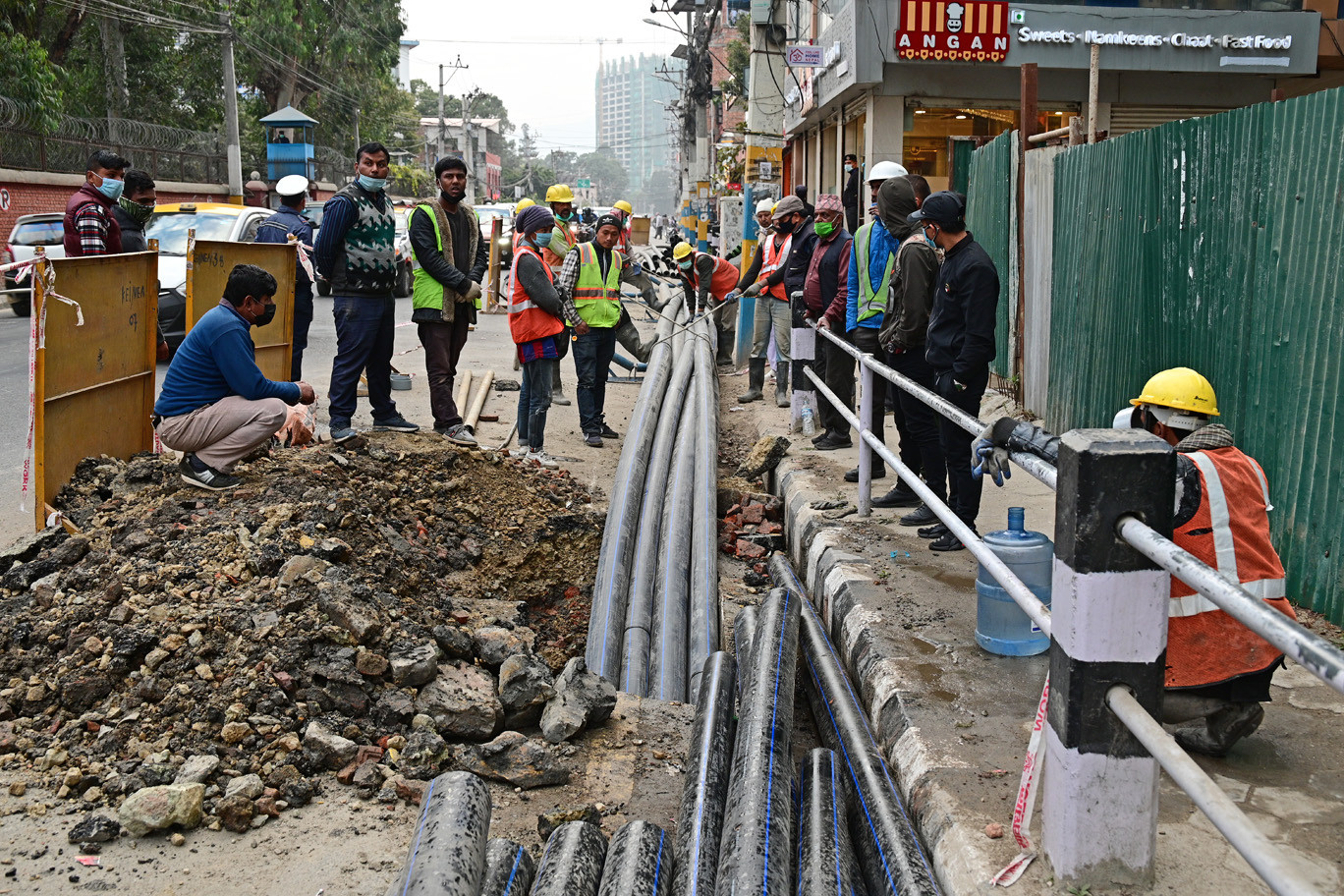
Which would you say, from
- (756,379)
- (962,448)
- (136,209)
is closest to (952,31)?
(756,379)

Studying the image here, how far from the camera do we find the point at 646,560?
5.79m

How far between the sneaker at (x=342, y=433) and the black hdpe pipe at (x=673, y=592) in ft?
6.22

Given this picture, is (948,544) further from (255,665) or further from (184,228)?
(184,228)

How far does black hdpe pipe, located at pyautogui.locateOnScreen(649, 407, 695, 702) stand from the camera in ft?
15.7

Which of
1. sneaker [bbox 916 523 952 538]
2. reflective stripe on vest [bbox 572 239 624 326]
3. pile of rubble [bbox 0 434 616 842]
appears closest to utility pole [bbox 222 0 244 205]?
reflective stripe on vest [bbox 572 239 624 326]

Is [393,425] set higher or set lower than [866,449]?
lower

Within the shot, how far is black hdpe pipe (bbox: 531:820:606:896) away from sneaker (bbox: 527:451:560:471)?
4.86m

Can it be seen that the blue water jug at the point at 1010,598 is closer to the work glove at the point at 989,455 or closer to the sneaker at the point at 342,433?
the work glove at the point at 989,455

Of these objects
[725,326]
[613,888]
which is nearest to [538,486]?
[613,888]

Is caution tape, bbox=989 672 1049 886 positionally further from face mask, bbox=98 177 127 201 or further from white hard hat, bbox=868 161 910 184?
face mask, bbox=98 177 127 201

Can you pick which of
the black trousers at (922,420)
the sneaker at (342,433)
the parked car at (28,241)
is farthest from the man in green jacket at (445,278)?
the parked car at (28,241)

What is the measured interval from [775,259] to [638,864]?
25.8 ft

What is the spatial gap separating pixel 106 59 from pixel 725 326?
25573 millimetres

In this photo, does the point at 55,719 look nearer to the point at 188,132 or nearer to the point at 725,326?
the point at 725,326
